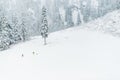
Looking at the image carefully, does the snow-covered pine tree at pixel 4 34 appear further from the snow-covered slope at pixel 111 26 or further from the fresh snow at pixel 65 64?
the snow-covered slope at pixel 111 26

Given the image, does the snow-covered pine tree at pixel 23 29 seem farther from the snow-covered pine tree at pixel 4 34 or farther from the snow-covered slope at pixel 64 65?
the snow-covered slope at pixel 64 65

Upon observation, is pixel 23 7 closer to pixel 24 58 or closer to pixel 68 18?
pixel 68 18

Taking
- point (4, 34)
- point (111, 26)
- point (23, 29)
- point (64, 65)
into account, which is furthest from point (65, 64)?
point (111, 26)

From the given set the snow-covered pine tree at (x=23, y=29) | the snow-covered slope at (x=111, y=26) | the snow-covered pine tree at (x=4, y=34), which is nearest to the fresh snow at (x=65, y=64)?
the snow-covered pine tree at (x=4, y=34)

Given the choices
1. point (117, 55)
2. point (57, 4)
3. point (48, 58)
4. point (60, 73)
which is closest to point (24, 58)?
point (48, 58)

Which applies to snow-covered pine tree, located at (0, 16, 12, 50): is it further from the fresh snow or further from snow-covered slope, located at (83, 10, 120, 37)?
snow-covered slope, located at (83, 10, 120, 37)

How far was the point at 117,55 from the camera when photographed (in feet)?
167

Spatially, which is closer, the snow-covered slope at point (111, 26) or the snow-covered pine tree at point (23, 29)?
the snow-covered pine tree at point (23, 29)

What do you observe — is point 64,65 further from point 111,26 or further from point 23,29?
point 111,26

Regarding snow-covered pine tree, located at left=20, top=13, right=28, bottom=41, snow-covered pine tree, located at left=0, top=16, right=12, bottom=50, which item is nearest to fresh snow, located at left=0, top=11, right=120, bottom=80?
snow-covered pine tree, located at left=0, top=16, right=12, bottom=50

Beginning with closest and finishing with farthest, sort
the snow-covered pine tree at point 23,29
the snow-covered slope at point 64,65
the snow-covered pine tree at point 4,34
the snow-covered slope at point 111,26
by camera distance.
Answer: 1. the snow-covered slope at point 64,65
2. the snow-covered pine tree at point 4,34
3. the snow-covered pine tree at point 23,29
4. the snow-covered slope at point 111,26

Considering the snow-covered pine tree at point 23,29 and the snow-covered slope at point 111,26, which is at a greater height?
the snow-covered pine tree at point 23,29

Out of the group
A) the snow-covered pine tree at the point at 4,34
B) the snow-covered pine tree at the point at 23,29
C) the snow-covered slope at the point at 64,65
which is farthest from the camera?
the snow-covered pine tree at the point at 23,29

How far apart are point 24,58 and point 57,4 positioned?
106 m
